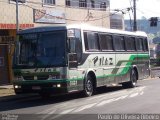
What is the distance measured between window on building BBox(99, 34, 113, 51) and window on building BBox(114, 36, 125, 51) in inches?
23.5

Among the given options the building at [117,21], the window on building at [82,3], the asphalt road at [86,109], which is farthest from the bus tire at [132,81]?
the building at [117,21]

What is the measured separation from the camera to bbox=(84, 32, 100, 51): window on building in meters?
19.8

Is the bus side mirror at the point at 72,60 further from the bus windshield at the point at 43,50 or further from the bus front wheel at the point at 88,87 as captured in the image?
the bus front wheel at the point at 88,87

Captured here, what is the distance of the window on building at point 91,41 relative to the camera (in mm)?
19750

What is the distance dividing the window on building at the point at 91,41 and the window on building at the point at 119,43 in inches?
92.4

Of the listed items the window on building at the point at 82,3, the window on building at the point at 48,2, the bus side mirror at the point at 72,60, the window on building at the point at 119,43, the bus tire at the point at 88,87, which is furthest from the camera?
the window on building at the point at 82,3

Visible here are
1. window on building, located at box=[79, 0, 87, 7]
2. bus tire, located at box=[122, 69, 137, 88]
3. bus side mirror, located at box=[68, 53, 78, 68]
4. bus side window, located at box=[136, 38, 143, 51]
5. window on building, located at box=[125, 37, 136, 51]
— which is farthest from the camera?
window on building, located at box=[79, 0, 87, 7]

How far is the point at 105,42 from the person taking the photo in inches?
861

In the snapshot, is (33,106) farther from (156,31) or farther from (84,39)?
(156,31)

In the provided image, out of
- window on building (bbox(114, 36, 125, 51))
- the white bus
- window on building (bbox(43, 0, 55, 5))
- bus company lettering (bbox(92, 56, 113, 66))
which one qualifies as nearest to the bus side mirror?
the white bus

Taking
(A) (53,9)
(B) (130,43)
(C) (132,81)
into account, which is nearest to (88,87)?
(C) (132,81)

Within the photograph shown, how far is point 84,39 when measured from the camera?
19516mm

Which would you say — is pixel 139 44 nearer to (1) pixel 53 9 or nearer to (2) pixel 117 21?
(1) pixel 53 9

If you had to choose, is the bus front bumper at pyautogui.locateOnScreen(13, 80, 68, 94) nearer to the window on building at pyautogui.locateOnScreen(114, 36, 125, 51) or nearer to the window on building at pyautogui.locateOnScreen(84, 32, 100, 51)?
the window on building at pyautogui.locateOnScreen(84, 32, 100, 51)
